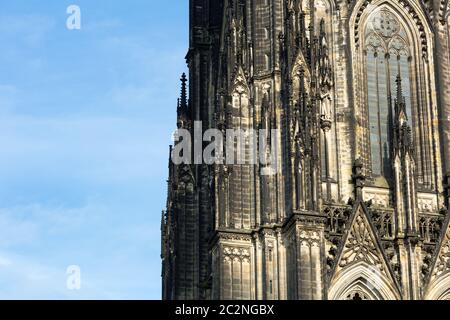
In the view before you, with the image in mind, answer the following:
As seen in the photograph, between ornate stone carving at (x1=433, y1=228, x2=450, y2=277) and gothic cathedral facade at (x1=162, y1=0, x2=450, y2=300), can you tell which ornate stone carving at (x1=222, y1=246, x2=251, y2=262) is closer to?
gothic cathedral facade at (x1=162, y1=0, x2=450, y2=300)

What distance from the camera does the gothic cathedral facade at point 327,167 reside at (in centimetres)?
5412

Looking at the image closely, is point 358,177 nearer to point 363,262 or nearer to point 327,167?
point 327,167

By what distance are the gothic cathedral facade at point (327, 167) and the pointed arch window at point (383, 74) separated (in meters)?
0.05

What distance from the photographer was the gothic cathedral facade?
5412 centimetres

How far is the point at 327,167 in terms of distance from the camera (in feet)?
186

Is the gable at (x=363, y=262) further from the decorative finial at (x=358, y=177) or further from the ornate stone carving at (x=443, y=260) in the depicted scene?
the ornate stone carving at (x=443, y=260)

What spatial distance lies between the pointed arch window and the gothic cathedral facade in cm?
5

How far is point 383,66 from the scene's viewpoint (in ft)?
197

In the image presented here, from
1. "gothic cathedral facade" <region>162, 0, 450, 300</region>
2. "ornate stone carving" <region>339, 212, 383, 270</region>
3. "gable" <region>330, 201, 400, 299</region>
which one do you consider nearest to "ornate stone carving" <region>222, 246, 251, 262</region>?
"gothic cathedral facade" <region>162, 0, 450, 300</region>
